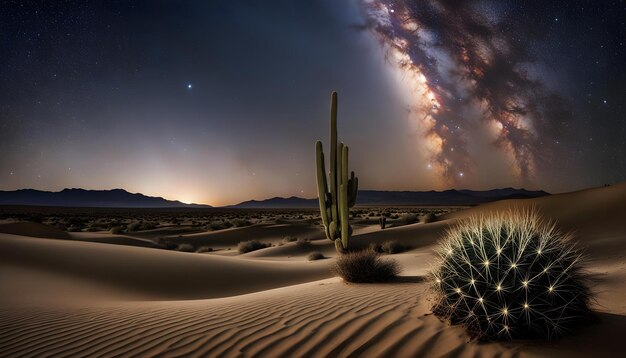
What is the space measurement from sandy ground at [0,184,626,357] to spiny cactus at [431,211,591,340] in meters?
0.20

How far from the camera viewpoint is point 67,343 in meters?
5.55

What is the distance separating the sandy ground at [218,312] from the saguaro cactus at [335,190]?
2.02 m

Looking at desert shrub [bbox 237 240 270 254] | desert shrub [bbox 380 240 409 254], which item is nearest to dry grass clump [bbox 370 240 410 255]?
desert shrub [bbox 380 240 409 254]

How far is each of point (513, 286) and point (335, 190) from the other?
9.19m

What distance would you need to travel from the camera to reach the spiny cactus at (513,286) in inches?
171

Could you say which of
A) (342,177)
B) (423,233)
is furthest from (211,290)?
(423,233)

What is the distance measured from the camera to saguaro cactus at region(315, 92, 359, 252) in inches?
504

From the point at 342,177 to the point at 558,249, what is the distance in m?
8.43

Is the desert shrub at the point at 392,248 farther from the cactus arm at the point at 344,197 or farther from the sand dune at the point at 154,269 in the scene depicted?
the cactus arm at the point at 344,197

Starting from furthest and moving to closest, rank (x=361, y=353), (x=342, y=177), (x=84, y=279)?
(x=342, y=177) < (x=84, y=279) < (x=361, y=353)

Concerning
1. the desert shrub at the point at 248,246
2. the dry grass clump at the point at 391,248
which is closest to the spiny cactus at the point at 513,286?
the dry grass clump at the point at 391,248

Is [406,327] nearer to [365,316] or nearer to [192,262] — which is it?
[365,316]

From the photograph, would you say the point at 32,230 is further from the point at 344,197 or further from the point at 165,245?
the point at 344,197

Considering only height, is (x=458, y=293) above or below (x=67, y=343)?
above
